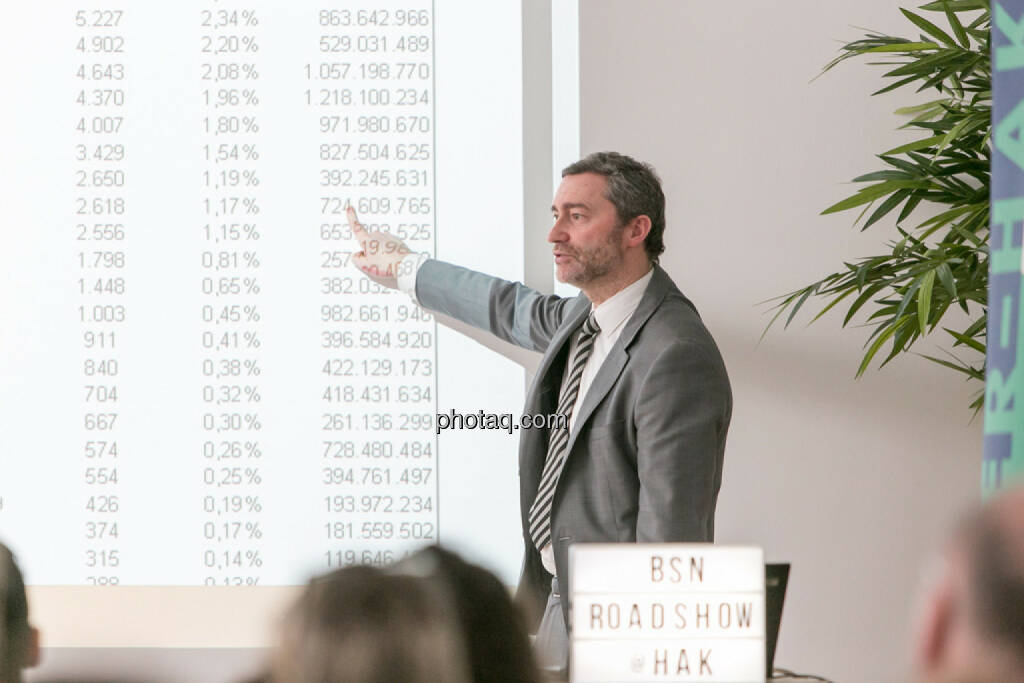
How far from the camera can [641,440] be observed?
216 centimetres

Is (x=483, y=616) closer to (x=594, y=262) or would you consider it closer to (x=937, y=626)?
(x=937, y=626)

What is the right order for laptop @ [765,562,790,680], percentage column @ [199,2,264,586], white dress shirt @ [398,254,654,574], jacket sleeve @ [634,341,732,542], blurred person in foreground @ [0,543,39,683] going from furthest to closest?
1. percentage column @ [199,2,264,586]
2. white dress shirt @ [398,254,654,574]
3. jacket sleeve @ [634,341,732,542]
4. laptop @ [765,562,790,680]
5. blurred person in foreground @ [0,543,39,683]

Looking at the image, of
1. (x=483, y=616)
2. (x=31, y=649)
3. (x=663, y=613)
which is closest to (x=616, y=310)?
(x=663, y=613)

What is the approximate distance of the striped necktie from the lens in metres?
2.30

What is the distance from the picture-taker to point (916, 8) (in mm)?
2830

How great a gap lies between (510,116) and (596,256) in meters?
0.60

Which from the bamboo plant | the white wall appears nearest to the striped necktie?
the bamboo plant

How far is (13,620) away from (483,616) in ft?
2.06

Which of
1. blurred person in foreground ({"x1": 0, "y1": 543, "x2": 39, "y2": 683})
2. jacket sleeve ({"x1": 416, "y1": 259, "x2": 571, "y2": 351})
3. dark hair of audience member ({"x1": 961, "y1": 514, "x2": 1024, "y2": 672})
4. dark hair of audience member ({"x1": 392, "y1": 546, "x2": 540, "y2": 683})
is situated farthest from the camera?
jacket sleeve ({"x1": 416, "y1": 259, "x2": 571, "y2": 351})

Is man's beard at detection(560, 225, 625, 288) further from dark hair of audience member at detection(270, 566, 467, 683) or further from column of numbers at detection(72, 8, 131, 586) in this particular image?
dark hair of audience member at detection(270, 566, 467, 683)

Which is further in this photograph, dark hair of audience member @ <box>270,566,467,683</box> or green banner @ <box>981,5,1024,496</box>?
green banner @ <box>981,5,1024,496</box>

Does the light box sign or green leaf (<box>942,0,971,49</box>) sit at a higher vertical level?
green leaf (<box>942,0,971,49</box>)

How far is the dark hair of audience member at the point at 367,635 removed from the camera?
81 centimetres

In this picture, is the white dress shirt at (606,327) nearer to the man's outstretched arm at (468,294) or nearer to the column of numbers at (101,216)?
the man's outstretched arm at (468,294)
